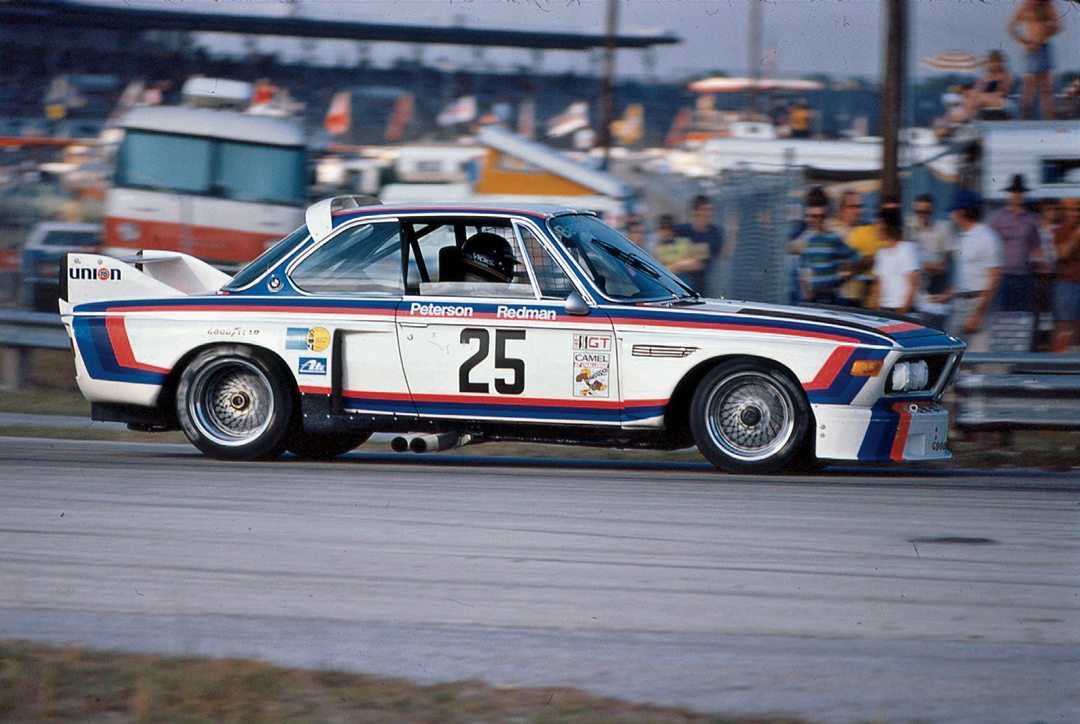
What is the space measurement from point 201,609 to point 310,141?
15750 millimetres

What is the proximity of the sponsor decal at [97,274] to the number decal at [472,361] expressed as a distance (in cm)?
230

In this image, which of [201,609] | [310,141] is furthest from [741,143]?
[201,609]

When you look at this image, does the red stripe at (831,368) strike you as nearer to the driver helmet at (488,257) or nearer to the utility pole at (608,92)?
the driver helmet at (488,257)

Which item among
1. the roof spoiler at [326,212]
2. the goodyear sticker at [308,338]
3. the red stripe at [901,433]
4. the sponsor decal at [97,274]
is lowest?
the red stripe at [901,433]

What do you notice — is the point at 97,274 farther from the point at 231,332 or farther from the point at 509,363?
the point at 509,363

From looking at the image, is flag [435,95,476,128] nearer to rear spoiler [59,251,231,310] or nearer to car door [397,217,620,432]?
rear spoiler [59,251,231,310]

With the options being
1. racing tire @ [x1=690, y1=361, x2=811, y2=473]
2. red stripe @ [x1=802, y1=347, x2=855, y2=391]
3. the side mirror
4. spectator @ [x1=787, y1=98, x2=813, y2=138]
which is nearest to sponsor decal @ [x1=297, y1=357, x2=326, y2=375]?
the side mirror

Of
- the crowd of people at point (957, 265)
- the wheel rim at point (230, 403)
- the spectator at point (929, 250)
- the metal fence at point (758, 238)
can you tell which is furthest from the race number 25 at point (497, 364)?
the metal fence at point (758, 238)

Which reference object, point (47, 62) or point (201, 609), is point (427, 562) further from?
point (47, 62)

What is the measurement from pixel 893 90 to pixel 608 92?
1131 centimetres

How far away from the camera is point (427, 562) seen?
5.93 m

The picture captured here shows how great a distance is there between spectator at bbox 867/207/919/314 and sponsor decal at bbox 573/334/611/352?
11.1 feet

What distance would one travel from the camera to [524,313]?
835 centimetres

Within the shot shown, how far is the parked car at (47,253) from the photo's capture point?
16.5 meters
